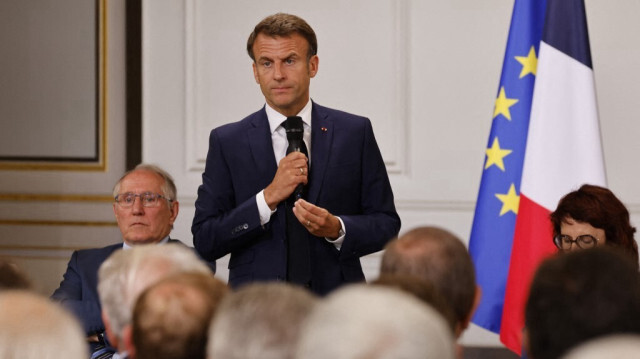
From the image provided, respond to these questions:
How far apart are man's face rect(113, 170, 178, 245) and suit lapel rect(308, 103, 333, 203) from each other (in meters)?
0.62

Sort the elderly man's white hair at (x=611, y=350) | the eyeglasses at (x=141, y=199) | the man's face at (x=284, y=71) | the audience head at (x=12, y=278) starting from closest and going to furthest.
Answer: the elderly man's white hair at (x=611, y=350) < the audience head at (x=12, y=278) < the man's face at (x=284, y=71) < the eyeglasses at (x=141, y=199)

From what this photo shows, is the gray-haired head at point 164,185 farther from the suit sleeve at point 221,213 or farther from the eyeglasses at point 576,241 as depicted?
the eyeglasses at point 576,241

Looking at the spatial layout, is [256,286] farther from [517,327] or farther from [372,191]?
[517,327]

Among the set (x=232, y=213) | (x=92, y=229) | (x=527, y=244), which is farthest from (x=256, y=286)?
(x=92, y=229)

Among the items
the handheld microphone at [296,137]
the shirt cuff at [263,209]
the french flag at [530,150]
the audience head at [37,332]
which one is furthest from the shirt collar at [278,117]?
the audience head at [37,332]

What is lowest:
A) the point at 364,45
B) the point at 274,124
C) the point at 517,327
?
the point at 517,327

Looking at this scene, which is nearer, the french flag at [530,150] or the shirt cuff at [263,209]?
the shirt cuff at [263,209]

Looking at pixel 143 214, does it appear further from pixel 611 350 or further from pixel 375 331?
pixel 611 350

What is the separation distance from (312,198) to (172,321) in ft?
5.08

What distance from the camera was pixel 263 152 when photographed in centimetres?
312

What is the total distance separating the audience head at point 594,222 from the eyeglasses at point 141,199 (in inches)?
53.7

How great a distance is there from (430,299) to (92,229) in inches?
144

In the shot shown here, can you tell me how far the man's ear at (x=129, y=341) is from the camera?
5.35 ft

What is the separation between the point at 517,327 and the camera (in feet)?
12.3
